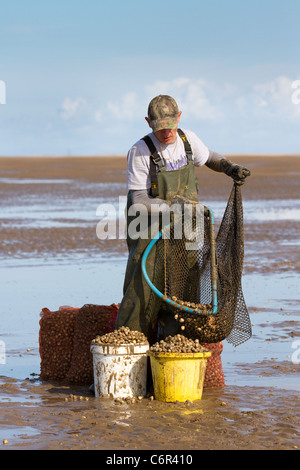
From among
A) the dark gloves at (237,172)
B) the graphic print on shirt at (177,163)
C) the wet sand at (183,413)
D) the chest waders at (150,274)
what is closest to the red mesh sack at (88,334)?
the wet sand at (183,413)

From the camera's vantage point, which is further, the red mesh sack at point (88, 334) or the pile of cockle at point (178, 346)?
Answer: the red mesh sack at point (88, 334)

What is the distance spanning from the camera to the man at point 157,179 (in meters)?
6.51

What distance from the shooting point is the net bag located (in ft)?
21.5

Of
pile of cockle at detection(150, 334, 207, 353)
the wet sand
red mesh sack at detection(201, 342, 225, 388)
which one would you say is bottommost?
the wet sand

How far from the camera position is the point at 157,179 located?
257 inches

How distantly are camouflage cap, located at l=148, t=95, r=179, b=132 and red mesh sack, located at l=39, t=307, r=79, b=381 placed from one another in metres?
1.81

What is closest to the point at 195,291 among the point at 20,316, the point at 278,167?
the point at 20,316

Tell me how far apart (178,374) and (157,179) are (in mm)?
1392

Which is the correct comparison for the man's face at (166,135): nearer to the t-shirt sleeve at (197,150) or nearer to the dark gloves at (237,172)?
the t-shirt sleeve at (197,150)

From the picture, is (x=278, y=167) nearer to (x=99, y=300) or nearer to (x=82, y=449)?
→ (x=99, y=300)

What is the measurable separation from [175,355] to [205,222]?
106 cm

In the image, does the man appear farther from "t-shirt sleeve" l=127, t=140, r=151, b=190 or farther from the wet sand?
the wet sand

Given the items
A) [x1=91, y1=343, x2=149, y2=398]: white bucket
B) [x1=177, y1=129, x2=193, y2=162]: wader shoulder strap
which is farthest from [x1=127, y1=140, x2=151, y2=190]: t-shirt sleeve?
[x1=91, y1=343, x2=149, y2=398]: white bucket

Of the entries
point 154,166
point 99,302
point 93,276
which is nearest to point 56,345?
point 154,166
